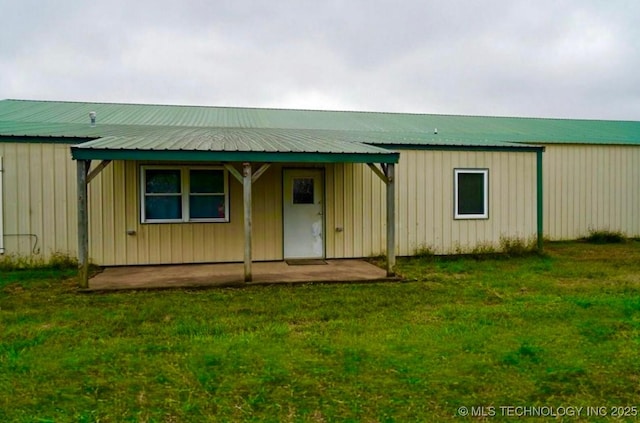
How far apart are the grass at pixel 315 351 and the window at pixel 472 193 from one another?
11.6ft

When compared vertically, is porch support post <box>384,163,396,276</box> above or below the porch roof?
below

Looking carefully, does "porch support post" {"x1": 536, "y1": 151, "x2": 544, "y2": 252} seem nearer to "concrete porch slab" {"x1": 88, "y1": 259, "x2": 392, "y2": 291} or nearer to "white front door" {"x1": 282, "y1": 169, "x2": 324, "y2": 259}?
"concrete porch slab" {"x1": 88, "y1": 259, "x2": 392, "y2": 291}

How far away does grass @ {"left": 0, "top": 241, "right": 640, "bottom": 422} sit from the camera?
330 centimetres

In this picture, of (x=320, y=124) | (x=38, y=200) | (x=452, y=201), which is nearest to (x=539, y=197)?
(x=452, y=201)

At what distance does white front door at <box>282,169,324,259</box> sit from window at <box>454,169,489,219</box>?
320 cm

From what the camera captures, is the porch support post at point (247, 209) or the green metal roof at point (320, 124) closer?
the porch support post at point (247, 209)

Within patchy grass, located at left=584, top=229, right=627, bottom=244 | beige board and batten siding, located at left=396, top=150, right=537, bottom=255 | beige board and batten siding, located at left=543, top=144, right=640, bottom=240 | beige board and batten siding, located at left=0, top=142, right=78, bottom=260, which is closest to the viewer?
beige board and batten siding, located at left=0, top=142, right=78, bottom=260

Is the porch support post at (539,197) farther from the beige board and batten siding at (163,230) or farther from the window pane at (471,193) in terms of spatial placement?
the beige board and batten siding at (163,230)

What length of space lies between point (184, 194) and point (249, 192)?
2701 millimetres

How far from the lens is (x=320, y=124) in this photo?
47.4 ft

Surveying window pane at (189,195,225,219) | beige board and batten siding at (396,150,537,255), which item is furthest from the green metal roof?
window pane at (189,195,225,219)

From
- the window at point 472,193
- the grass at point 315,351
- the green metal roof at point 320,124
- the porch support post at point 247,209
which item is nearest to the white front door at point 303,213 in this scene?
the green metal roof at point 320,124

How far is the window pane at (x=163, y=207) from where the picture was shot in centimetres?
951

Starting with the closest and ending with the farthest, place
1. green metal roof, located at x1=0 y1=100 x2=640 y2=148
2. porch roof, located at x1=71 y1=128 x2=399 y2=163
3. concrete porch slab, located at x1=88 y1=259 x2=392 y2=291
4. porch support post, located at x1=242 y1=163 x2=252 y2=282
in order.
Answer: porch roof, located at x1=71 y1=128 x2=399 y2=163 < porch support post, located at x1=242 y1=163 x2=252 y2=282 < concrete porch slab, located at x1=88 y1=259 x2=392 y2=291 < green metal roof, located at x1=0 y1=100 x2=640 y2=148
